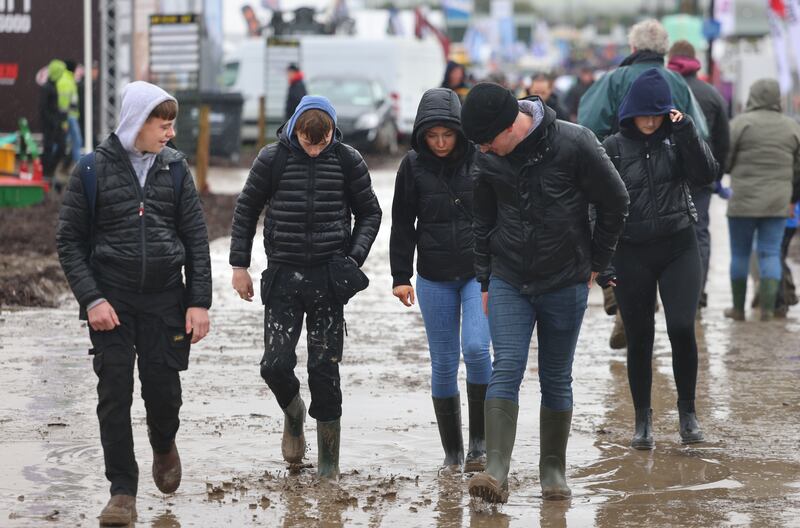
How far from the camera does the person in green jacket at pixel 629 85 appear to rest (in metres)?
8.95

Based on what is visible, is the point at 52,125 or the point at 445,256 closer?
the point at 445,256

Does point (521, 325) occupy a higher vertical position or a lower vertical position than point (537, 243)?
A: lower

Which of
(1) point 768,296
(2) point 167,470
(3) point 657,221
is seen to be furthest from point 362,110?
(2) point 167,470

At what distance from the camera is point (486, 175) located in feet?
20.5

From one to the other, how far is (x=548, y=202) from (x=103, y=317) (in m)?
1.81

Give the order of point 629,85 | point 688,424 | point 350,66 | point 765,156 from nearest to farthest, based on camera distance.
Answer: point 688,424 < point 629,85 < point 765,156 < point 350,66

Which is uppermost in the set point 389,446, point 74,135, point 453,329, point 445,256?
point 445,256

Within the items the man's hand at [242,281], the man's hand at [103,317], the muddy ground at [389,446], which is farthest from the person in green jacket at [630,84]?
the man's hand at [103,317]

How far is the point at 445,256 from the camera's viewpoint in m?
6.82

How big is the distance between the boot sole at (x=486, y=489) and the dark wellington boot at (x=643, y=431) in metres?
1.55

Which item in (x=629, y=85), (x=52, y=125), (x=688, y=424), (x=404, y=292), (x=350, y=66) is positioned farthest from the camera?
(x=350, y=66)

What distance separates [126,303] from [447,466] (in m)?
1.76

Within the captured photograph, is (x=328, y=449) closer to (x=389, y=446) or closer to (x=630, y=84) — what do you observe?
(x=389, y=446)

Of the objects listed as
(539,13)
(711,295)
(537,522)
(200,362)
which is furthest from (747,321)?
(539,13)
